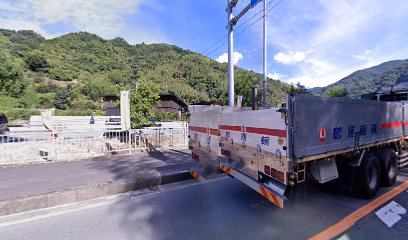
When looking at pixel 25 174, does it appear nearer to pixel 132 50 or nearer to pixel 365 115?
pixel 365 115

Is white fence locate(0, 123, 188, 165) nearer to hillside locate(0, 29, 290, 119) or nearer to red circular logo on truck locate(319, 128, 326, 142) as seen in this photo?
red circular logo on truck locate(319, 128, 326, 142)

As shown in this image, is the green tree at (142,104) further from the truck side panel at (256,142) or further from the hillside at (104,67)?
the hillside at (104,67)

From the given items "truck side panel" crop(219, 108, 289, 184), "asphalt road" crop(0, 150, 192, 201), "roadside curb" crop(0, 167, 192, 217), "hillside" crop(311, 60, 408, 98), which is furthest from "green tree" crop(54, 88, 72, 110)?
"truck side panel" crop(219, 108, 289, 184)

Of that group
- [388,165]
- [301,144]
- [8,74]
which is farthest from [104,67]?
[301,144]

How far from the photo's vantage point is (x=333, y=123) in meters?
3.49

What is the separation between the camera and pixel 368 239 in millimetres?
2945

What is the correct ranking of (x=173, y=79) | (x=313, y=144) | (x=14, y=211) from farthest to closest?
(x=173, y=79)
(x=14, y=211)
(x=313, y=144)

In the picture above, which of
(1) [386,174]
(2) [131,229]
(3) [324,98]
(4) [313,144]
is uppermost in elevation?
(3) [324,98]

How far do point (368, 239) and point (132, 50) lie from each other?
10602 cm

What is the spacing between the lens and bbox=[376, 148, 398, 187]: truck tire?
4.72 meters

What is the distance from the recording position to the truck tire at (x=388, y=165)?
186 inches

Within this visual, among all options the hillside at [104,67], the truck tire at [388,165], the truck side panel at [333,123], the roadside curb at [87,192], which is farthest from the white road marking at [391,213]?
the hillside at [104,67]

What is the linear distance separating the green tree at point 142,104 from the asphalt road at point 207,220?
9840 millimetres

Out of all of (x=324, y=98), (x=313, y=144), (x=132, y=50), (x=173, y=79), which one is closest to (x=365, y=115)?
(x=324, y=98)
